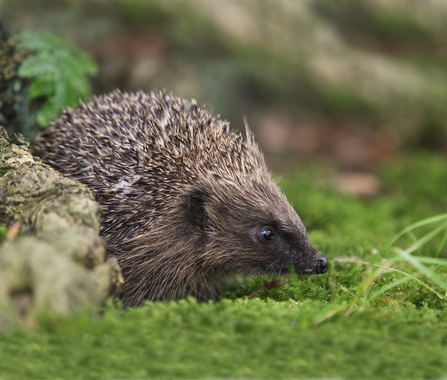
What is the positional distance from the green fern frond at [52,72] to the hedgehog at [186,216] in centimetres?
221

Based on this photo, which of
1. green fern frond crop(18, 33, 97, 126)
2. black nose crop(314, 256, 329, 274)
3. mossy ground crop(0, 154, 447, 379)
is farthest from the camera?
green fern frond crop(18, 33, 97, 126)

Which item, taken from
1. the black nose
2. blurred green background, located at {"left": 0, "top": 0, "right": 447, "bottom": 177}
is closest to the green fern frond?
blurred green background, located at {"left": 0, "top": 0, "right": 447, "bottom": 177}

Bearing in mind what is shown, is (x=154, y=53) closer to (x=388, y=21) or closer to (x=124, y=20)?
(x=124, y=20)

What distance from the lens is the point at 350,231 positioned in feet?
28.6

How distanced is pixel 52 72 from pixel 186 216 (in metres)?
3.47

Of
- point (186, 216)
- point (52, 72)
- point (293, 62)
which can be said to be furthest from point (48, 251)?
point (293, 62)

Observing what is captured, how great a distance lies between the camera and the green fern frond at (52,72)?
804 cm

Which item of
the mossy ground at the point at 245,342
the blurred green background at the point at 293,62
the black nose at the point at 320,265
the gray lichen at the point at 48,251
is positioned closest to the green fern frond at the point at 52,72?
the gray lichen at the point at 48,251

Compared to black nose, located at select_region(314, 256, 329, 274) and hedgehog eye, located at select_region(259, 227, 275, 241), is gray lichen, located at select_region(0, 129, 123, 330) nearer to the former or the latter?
hedgehog eye, located at select_region(259, 227, 275, 241)

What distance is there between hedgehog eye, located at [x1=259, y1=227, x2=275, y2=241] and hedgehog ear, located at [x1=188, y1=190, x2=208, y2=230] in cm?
56

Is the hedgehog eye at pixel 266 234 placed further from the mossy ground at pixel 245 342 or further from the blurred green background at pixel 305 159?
the mossy ground at pixel 245 342

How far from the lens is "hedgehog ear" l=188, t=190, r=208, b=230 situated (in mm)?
5941

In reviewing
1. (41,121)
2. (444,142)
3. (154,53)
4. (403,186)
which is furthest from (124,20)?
(444,142)

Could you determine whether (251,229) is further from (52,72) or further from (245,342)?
(52,72)
